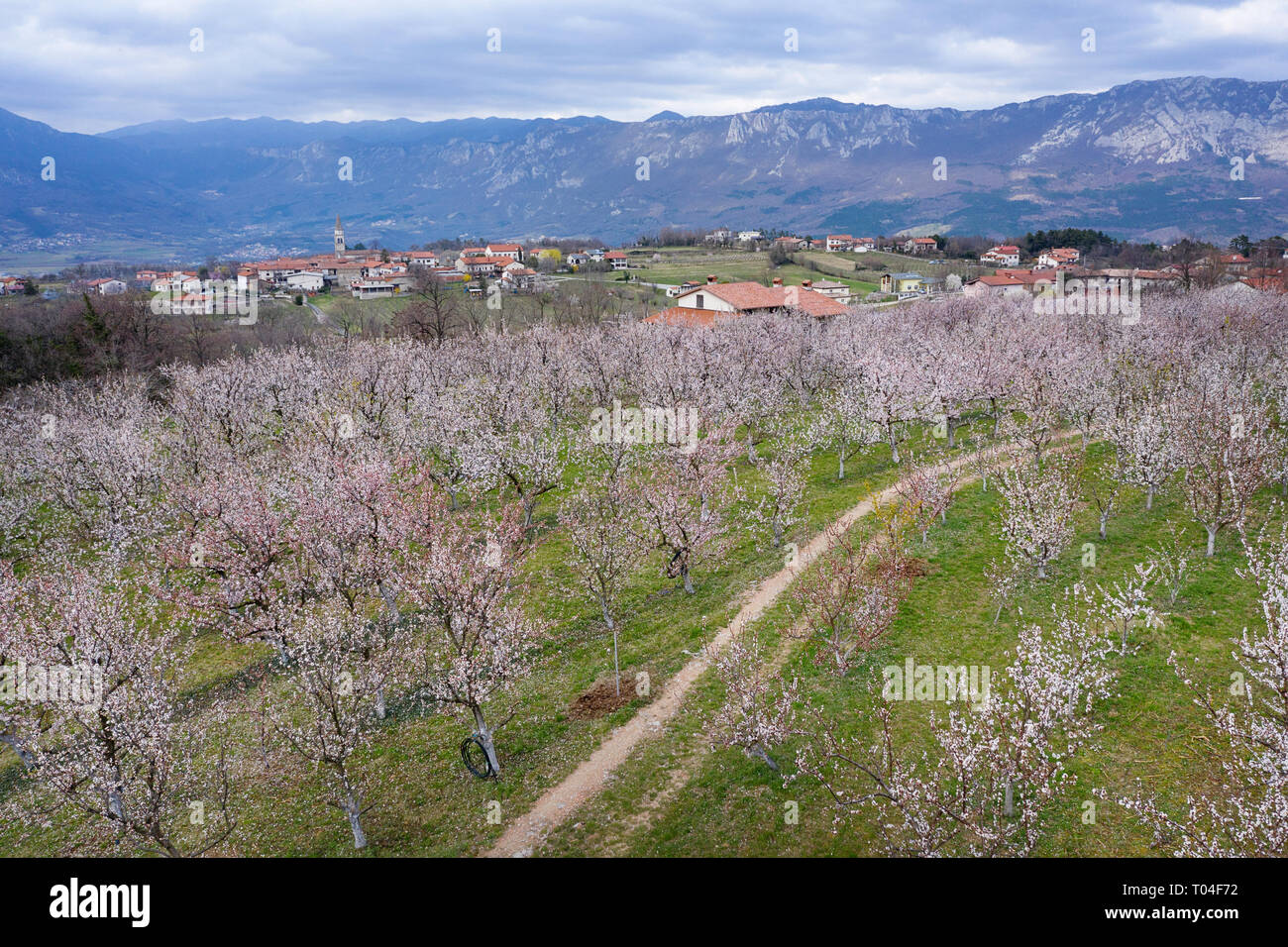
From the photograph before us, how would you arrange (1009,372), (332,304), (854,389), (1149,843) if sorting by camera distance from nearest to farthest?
(1149,843), (1009,372), (854,389), (332,304)

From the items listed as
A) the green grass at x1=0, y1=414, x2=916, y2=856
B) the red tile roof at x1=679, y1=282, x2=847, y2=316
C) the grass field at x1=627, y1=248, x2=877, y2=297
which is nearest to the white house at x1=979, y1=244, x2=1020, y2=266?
the grass field at x1=627, y1=248, x2=877, y2=297

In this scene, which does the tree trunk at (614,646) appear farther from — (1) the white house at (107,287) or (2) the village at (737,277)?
(1) the white house at (107,287)

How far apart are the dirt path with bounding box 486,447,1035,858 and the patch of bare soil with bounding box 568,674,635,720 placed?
3.09ft

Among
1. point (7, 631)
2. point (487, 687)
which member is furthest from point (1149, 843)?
point (7, 631)

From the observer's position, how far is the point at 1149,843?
14336 mm

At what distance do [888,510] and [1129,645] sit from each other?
40.1 ft

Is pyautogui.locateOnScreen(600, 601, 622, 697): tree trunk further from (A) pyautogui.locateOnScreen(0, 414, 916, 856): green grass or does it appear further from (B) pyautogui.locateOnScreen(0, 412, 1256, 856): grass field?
(B) pyautogui.locateOnScreen(0, 412, 1256, 856): grass field

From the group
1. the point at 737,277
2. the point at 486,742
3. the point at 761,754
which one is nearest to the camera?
the point at 761,754

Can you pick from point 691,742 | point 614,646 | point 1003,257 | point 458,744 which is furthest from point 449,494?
point 1003,257

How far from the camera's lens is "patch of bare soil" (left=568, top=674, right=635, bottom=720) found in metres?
21.3

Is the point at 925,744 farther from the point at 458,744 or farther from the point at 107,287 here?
the point at 107,287

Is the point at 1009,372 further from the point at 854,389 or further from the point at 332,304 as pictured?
the point at 332,304

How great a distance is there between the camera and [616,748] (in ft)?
64.1

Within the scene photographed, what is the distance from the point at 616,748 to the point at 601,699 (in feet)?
8.24
